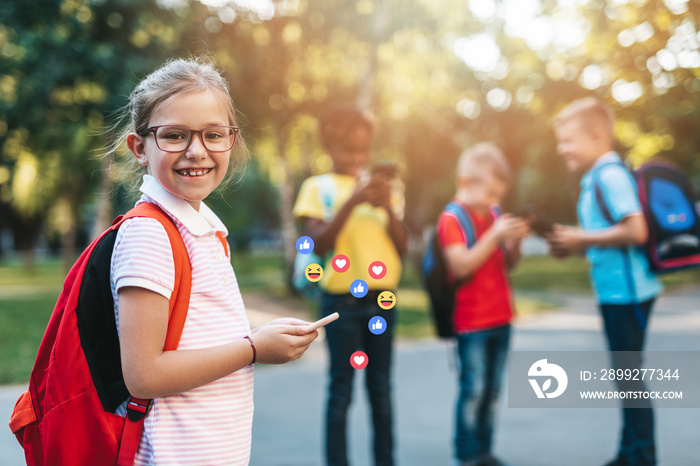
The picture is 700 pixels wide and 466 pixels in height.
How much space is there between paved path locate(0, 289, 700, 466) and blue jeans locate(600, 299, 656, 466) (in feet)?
2.21

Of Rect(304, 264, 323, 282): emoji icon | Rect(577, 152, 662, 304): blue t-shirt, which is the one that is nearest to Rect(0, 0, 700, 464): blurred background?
Rect(577, 152, 662, 304): blue t-shirt

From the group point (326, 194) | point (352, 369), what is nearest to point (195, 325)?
point (326, 194)

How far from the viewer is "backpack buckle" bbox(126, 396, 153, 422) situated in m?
1.22

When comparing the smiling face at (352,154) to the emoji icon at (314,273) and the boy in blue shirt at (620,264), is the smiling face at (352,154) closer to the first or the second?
the emoji icon at (314,273)

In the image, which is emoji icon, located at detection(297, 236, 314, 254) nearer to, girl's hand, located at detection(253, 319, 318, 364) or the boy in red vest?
girl's hand, located at detection(253, 319, 318, 364)

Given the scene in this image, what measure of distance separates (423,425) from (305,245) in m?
2.60

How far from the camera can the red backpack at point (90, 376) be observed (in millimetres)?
1192

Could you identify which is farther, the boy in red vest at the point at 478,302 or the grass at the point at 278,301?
the grass at the point at 278,301

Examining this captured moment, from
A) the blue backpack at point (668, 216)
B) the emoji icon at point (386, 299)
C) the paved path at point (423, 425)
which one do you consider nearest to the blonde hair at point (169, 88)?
the emoji icon at point (386, 299)

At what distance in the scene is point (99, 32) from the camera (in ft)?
25.0

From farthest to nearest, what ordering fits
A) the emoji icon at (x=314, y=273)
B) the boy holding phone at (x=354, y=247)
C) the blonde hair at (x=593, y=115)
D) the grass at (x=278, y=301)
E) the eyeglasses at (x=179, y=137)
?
1. the grass at (x=278, y=301)
2. the blonde hair at (x=593, y=115)
3. the boy holding phone at (x=354, y=247)
4. the emoji icon at (x=314, y=273)
5. the eyeglasses at (x=179, y=137)

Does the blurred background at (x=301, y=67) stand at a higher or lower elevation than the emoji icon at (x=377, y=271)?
higher

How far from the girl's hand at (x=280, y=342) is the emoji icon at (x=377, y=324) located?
0.81 metres

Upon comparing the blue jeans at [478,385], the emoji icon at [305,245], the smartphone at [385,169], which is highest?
the smartphone at [385,169]
